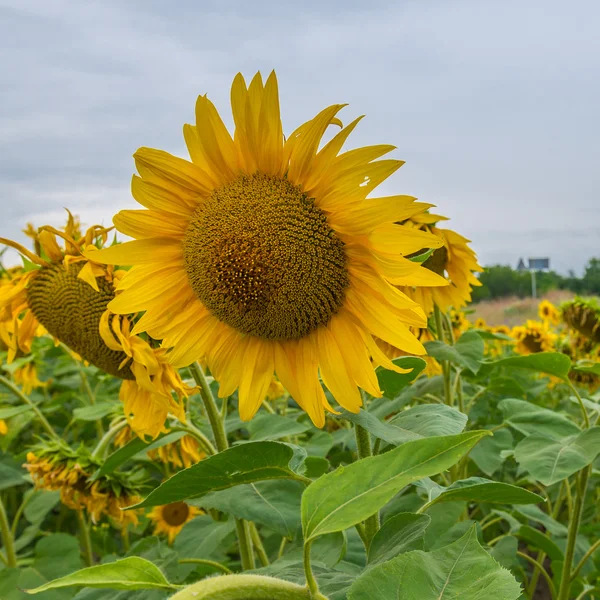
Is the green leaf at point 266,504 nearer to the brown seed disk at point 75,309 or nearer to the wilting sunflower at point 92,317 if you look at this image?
the wilting sunflower at point 92,317

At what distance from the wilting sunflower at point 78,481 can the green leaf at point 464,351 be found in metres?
0.80

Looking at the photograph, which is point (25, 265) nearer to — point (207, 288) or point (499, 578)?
point (207, 288)

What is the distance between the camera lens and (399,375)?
100 cm

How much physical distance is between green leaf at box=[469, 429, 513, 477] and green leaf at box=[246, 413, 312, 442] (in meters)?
0.62

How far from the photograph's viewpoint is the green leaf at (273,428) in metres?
1.31

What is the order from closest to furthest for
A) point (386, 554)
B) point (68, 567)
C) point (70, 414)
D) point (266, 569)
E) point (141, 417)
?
point (386, 554) → point (266, 569) → point (141, 417) → point (68, 567) → point (70, 414)

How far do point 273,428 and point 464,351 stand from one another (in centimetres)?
57

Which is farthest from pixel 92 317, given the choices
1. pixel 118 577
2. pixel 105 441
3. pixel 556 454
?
pixel 556 454

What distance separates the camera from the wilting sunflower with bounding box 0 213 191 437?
4.25 feet

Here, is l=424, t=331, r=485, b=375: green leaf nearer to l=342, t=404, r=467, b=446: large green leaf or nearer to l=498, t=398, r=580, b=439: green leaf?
l=498, t=398, r=580, b=439: green leaf

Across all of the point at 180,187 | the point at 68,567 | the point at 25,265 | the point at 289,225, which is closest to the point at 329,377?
the point at 289,225

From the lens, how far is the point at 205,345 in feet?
3.63

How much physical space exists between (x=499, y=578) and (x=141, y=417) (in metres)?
0.98

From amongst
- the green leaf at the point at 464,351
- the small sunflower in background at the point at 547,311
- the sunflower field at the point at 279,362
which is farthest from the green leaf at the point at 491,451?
the small sunflower in background at the point at 547,311
